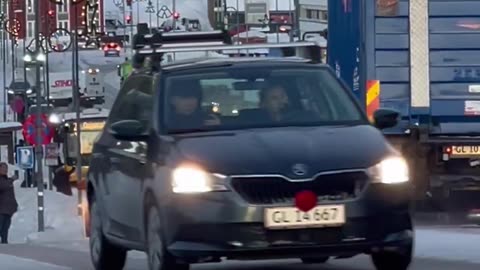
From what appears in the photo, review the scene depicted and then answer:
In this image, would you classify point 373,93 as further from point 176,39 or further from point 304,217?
point 304,217

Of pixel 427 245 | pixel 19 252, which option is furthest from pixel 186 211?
pixel 19 252

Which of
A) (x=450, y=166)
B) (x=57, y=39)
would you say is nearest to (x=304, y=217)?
(x=450, y=166)

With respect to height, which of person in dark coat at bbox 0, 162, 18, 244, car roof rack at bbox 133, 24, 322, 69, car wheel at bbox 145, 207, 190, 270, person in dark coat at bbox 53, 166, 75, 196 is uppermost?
car roof rack at bbox 133, 24, 322, 69

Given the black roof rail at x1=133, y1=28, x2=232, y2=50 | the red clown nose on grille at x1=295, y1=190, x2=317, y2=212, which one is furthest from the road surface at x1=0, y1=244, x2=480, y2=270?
the red clown nose on grille at x1=295, y1=190, x2=317, y2=212

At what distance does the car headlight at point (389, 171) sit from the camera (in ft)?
33.2

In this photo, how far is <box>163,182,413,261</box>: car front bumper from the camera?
989cm

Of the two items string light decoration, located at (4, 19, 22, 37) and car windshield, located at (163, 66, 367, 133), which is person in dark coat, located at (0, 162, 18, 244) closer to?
car windshield, located at (163, 66, 367, 133)

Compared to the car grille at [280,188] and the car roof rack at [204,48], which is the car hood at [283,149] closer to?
the car grille at [280,188]

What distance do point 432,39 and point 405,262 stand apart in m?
8.60

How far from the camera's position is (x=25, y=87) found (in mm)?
63656

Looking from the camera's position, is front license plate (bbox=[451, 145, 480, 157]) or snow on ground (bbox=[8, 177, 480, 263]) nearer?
snow on ground (bbox=[8, 177, 480, 263])

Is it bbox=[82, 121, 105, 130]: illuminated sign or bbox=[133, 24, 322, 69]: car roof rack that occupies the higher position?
bbox=[133, 24, 322, 69]: car roof rack

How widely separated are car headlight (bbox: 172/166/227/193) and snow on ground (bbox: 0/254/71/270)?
357cm

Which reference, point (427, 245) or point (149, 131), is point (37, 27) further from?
point (149, 131)
